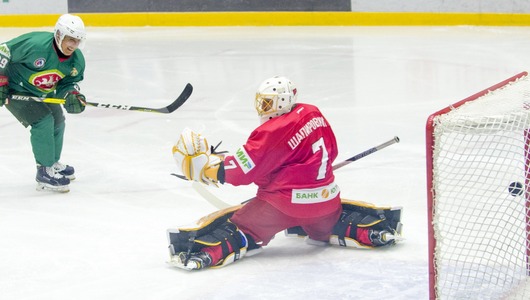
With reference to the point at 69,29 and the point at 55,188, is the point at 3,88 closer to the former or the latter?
the point at 69,29

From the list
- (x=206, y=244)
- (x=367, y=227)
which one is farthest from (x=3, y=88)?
(x=367, y=227)

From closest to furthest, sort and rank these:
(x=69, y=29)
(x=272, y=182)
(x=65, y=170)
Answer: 1. (x=272, y=182)
2. (x=69, y=29)
3. (x=65, y=170)

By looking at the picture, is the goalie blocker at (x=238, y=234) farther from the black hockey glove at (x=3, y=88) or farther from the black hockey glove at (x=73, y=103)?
the black hockey glove at (x=3, y=88)

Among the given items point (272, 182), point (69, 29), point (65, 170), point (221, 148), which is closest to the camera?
point (272, 182)

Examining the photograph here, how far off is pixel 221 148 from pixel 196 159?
1.80 metres

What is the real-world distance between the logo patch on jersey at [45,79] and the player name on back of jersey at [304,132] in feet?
5.04

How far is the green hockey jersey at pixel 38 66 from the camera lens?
161 inches

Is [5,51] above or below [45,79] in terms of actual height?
above

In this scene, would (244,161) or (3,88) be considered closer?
(244,161)

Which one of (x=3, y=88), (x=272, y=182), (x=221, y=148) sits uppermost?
(x=3, y=88)

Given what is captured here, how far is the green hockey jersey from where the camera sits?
13.4ft

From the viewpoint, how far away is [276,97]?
3084 mm

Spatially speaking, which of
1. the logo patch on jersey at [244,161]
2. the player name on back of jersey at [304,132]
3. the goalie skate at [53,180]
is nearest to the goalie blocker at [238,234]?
the logo patch on jersey at [244,161]

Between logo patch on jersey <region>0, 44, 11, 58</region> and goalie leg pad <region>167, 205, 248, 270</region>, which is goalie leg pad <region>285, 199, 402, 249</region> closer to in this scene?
goalie leg pad <region>167, 205, 248, 270</region>
